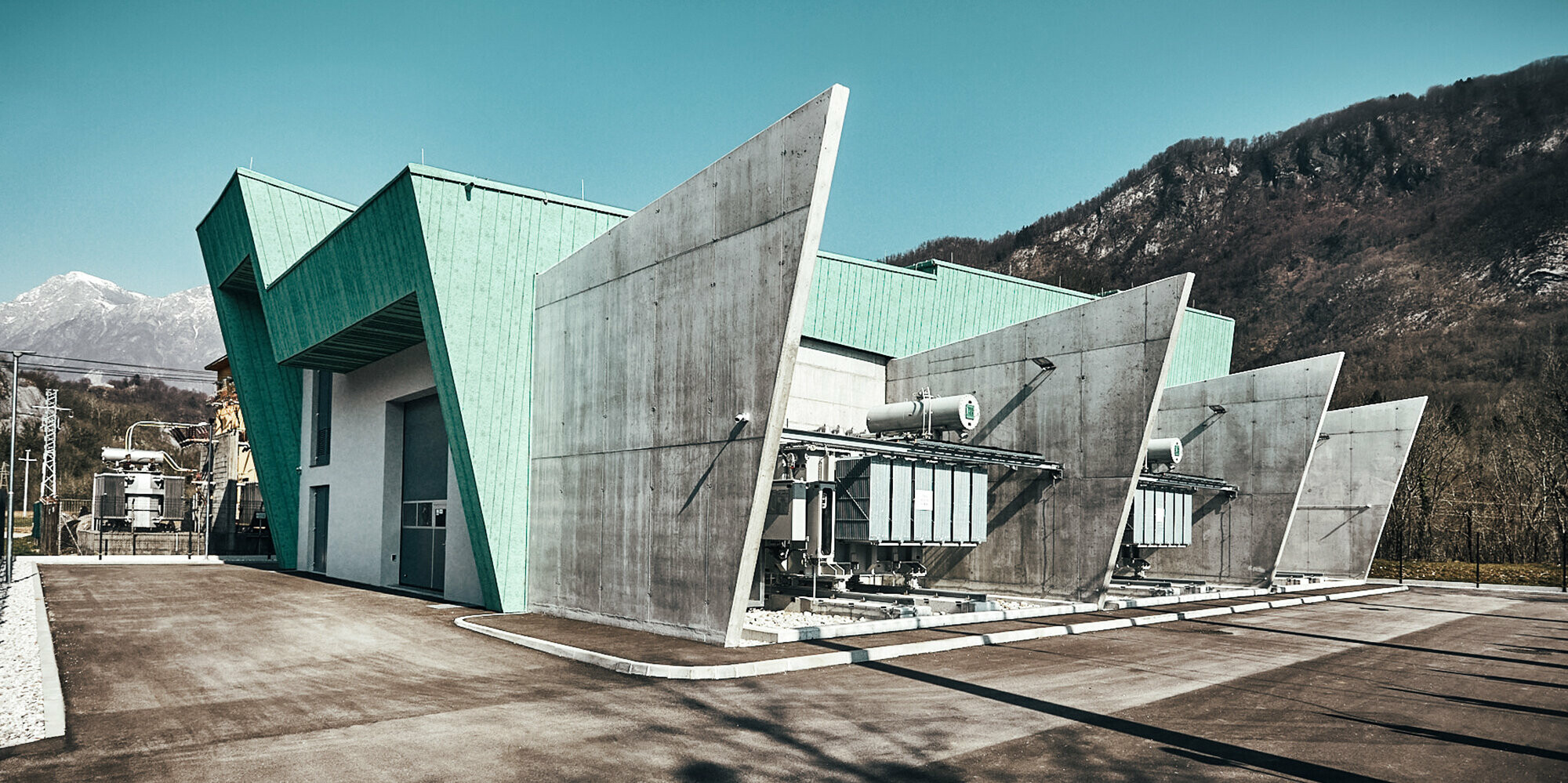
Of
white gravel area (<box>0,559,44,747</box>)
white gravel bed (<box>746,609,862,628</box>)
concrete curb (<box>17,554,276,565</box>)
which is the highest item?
white gravel area (<box>0,559,44,747</box>)

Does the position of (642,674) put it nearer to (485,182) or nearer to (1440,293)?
(485,182)

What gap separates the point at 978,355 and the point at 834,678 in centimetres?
1515

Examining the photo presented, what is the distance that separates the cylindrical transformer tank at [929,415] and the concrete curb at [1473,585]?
22469mm

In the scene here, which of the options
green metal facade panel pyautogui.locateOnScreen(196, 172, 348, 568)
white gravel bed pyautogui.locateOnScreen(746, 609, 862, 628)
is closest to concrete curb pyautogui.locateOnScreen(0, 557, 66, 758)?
white gravel bed pyautogui.locateOnScreen(746, 609, 862, 628)

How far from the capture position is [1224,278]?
9856 cm

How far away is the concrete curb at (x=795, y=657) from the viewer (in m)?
12.2

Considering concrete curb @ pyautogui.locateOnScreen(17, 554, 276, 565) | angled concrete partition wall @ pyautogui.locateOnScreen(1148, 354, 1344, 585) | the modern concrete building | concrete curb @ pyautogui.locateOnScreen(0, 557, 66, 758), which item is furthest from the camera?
concrete curb @ pyautogui.locateOnScreen(17, 554, 276, 565)

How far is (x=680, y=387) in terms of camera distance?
15867 millimetres

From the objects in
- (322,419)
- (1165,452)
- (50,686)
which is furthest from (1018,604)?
(322,419)

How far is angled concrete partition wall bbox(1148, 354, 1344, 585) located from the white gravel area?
2949cm

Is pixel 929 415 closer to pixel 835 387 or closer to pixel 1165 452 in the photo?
pixel 835 387

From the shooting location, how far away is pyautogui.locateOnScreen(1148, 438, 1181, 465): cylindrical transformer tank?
28.5 m

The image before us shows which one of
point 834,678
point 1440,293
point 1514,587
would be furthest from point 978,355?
point 1440,293

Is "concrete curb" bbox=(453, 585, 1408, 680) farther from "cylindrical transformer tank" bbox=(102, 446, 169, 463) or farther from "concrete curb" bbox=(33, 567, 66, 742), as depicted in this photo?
"cylindrical transformer tank" bbox=(102, 446, 169, 463)
